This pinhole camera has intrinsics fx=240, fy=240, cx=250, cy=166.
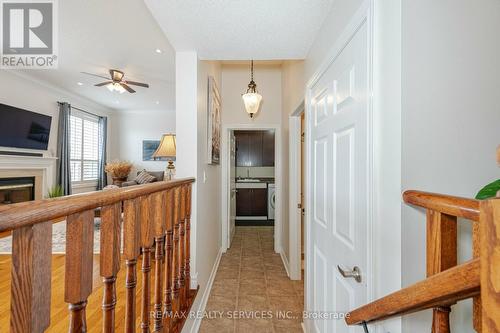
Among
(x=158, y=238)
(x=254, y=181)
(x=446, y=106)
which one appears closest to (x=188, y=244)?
(x=158, y=238)

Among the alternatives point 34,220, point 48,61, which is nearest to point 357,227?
point 34,220

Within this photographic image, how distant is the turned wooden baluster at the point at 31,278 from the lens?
49cm

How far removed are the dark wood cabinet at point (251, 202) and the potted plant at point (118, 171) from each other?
3.26m

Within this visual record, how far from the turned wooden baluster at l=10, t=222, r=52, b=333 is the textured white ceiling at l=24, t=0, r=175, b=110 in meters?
2.75

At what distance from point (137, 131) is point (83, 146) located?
150cm

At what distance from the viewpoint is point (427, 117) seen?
29.9 inches

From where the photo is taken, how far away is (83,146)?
6461mm

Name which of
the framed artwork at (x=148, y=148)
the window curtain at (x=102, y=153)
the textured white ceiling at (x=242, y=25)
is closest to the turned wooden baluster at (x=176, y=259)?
the textured white ceiling at (x=242, y=25)

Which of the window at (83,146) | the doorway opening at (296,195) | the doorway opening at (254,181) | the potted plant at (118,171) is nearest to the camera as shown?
the doorway opening at (296,195)

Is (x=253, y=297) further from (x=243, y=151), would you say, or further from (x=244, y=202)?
(x=243, y=151)

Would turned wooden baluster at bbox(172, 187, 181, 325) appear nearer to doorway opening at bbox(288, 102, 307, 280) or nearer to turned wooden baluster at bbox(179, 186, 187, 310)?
turned wooden baluster at bbox(179, 186, 187, 310)

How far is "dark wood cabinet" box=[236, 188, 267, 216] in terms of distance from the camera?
5.82 meters

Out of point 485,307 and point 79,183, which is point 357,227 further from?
point 79,183

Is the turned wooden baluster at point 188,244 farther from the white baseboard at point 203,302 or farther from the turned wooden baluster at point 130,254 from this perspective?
the turned wooden baluster at point 130,254
